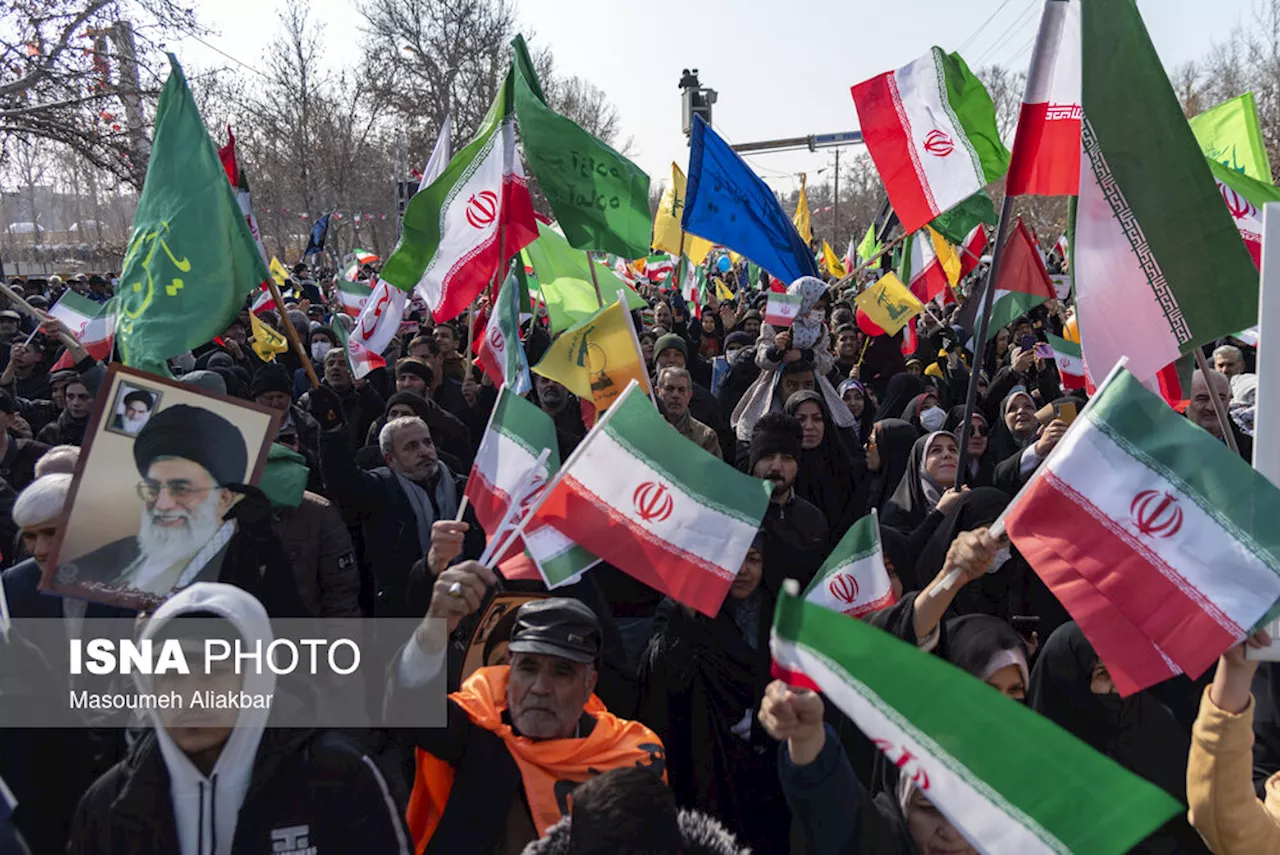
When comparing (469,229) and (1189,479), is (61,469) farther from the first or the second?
(1189,479)

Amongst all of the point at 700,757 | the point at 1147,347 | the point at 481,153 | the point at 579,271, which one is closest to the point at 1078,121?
the point at 1147,347

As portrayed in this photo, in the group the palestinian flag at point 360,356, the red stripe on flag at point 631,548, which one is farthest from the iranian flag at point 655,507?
the palestinian flag at point 360,356

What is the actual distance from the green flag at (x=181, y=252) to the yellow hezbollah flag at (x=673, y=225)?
225 inches

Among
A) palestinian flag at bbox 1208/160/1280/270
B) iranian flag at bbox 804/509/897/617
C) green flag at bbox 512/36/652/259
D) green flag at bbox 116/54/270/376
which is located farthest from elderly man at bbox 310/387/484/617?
palestinian flag at bbox 1208/160/1280/270

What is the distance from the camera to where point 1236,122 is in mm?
6500

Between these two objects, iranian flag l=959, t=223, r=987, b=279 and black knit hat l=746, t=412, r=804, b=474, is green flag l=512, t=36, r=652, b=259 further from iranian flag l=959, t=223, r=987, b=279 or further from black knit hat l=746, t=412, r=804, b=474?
iranian flag l=959, t=223, r=987, b=279

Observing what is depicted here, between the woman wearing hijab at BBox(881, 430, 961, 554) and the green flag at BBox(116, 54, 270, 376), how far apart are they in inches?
122

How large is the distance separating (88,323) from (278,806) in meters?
6.24

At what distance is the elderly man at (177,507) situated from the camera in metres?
2.87

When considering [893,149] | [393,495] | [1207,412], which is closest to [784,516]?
[393,495]

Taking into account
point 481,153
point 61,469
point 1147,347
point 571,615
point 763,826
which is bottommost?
point 763,826

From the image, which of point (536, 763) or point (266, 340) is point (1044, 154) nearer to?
point (536, 763)

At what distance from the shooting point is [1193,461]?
2318mm

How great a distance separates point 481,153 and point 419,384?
4.83 ft
